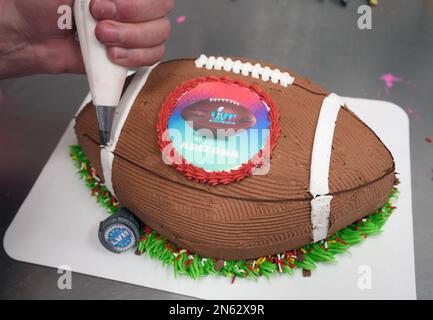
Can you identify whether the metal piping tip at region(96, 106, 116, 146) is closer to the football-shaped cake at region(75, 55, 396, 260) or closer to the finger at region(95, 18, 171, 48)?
the football-shaped cake at region(75, 55, 396, 260)

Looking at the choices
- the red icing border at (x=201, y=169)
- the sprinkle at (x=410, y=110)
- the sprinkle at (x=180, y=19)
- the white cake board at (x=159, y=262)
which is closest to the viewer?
the red icing border at (x=201, y=169)

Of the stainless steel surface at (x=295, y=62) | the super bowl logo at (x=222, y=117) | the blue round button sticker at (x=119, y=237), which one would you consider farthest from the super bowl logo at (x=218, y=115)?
the stainless steel surface at (x=295, y=62)

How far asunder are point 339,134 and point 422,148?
41cm

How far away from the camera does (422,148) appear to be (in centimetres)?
141

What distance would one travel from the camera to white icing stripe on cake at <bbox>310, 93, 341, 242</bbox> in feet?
3.48

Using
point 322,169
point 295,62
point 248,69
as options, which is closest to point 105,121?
point 248,69

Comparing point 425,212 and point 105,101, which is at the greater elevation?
point 105,101

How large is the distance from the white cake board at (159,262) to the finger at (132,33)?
18.0 inches

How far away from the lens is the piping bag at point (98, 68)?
3.18 ft

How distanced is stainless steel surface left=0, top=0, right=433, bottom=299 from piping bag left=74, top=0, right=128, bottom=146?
441mm

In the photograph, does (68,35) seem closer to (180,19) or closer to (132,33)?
(132,33)

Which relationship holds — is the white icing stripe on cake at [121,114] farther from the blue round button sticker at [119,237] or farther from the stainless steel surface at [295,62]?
the stainless steel surface at [295,62]
